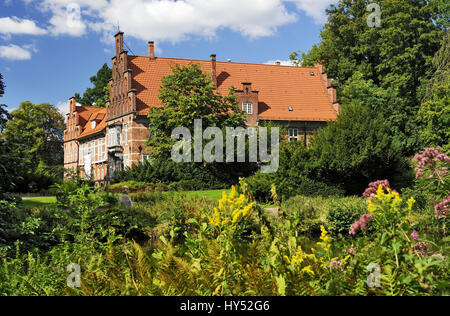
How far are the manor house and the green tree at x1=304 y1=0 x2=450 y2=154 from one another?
135 inches

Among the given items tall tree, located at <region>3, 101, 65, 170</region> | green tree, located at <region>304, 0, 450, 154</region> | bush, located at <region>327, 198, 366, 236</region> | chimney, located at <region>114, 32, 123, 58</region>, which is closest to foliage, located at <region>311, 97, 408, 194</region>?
bush, located at <region>327, 198, 366, 236</region>

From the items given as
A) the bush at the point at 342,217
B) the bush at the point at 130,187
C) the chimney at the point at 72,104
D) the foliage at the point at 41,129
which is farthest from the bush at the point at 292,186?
the chimney at the point at 72,104

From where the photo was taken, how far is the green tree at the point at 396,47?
30.3 metres

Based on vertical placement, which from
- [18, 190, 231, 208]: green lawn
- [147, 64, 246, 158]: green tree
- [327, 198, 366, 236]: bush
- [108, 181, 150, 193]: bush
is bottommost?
[327, 198, 366, 236]: bush

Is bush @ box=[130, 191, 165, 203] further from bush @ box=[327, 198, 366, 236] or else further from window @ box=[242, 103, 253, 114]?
window @ box=[242, 103, 253, 114]

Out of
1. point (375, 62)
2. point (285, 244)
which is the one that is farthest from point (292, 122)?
point (285, 244)

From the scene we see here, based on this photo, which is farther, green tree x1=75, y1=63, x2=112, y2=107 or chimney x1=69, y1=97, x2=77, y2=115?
green tree x1=75, y1=63, x2=112, y2=107

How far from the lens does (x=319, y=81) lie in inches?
1630

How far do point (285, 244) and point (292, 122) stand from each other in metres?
36.1

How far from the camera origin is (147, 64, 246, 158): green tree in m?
28.6
